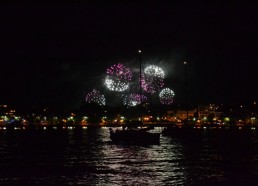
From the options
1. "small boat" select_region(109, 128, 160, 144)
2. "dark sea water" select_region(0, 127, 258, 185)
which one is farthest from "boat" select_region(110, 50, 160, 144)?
"dark sea water" select_region(0, 127, 258, 185)

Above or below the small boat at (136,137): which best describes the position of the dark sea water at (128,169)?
below

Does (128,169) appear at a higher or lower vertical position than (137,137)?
lower

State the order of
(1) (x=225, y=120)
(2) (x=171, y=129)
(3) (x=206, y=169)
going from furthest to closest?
1. (1) (x=225, y=120)
2. (2) (x=171, y=129)
3. (3) (x=206, y=169)

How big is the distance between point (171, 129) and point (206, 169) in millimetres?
48288

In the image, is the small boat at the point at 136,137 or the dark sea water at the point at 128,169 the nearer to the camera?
the dark sea water at the point at 128,169

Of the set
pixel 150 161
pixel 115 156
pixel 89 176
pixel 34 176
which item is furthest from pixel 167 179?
pixel 115 156

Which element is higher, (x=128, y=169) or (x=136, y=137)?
(x=136, y=137)

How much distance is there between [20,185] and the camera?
26.6 meters

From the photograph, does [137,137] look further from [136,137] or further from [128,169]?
[128,169]

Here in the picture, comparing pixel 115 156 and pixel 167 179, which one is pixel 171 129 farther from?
pixel 167 179

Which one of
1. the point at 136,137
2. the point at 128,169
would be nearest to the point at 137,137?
the point at 136,137

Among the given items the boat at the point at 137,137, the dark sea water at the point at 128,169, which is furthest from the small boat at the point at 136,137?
the dark sea water at the point at 128,169

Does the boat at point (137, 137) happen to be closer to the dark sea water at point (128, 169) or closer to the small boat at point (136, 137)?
the small boat at point (136, 137)

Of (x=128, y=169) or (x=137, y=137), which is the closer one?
(x=128, y=169)
